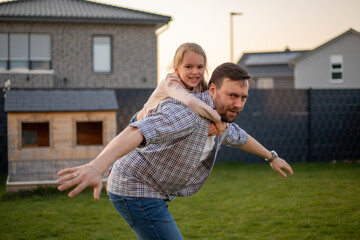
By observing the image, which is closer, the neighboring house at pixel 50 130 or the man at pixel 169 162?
the man at pixel 169 162

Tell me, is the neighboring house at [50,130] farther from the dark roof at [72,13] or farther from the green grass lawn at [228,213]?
the dark roof at [72,13]

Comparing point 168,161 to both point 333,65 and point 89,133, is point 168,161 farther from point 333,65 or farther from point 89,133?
point 333,65

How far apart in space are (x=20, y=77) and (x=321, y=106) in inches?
535

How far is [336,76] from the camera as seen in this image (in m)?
30.4

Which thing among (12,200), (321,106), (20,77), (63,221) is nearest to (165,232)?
(63,221)

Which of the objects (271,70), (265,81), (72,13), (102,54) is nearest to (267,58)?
(271,70)

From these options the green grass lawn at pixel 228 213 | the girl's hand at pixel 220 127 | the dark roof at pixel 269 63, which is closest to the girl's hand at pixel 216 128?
the girl's hand at pixel 220 127

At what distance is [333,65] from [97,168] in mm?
31538

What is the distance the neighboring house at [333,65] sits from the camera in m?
29.6

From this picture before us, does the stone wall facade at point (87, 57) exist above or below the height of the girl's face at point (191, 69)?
above

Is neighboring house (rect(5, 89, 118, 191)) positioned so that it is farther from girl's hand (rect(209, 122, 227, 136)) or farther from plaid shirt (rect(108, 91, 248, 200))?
girl's hand (rect(209, 122, 227, 136))

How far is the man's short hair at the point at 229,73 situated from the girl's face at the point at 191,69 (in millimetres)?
1718

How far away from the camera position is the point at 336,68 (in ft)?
100

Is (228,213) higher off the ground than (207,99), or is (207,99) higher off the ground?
(207,99)
